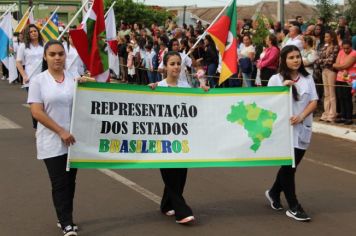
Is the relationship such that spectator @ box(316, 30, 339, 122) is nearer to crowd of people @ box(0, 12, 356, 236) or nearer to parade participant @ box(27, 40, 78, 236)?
crowd of people @ box(0, 12, 356, 236)

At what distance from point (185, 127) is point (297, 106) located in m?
1.14

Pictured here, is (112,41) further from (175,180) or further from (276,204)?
(276,204)

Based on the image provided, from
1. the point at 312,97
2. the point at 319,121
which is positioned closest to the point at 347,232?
the point at 312,97

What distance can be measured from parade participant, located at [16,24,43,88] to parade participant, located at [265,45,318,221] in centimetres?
599

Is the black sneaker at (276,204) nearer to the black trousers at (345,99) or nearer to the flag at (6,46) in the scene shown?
the black trousers at (345,99)

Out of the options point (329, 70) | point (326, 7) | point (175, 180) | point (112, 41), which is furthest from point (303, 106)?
point (326, 7)

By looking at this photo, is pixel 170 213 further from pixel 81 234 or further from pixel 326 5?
pixel 326 5

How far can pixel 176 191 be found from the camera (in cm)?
620

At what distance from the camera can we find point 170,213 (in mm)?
6445

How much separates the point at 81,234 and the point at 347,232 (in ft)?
8.06

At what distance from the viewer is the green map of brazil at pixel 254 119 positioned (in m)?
6.38

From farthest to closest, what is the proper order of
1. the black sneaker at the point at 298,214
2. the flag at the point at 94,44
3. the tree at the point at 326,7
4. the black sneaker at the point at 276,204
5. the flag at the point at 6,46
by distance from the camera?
the tree at the point at 326,7 < the flag at the point at 6,46 < the flag at the point at 94,44 < the black sneaker at the point at 276,204 < the black sneaker at the point at 298,214

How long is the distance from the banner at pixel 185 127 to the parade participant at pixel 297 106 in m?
0.09

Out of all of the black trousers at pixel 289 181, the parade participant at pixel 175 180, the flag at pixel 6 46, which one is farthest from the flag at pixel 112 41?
the flag at pixel 6 46
